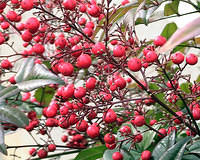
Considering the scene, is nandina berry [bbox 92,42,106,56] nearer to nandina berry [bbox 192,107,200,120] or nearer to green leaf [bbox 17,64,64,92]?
green leaf [bbox 17,64,64,92]

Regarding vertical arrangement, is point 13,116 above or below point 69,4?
below

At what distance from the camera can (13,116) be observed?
530 mm

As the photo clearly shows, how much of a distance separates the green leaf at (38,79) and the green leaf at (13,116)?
6 centimetres

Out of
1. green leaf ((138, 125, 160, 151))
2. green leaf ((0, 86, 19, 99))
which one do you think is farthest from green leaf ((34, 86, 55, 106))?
green leaf ((138, 125, 160, 151))

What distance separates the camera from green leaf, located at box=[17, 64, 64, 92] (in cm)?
48

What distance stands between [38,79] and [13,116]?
91 mm

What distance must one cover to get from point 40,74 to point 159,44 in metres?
0.24

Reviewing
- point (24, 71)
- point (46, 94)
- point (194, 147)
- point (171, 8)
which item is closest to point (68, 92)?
point (24, 71)

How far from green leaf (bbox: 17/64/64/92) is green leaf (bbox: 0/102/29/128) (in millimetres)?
56

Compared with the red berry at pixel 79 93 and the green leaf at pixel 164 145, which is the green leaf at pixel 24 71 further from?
the green leaf at pixel 164 145

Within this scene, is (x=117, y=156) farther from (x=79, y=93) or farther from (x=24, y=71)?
(x=24, y=71)

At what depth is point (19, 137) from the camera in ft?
5.69

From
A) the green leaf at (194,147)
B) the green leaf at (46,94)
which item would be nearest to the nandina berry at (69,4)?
the green leaf at (194,147)

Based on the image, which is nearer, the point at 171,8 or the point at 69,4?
the point at 69,4
